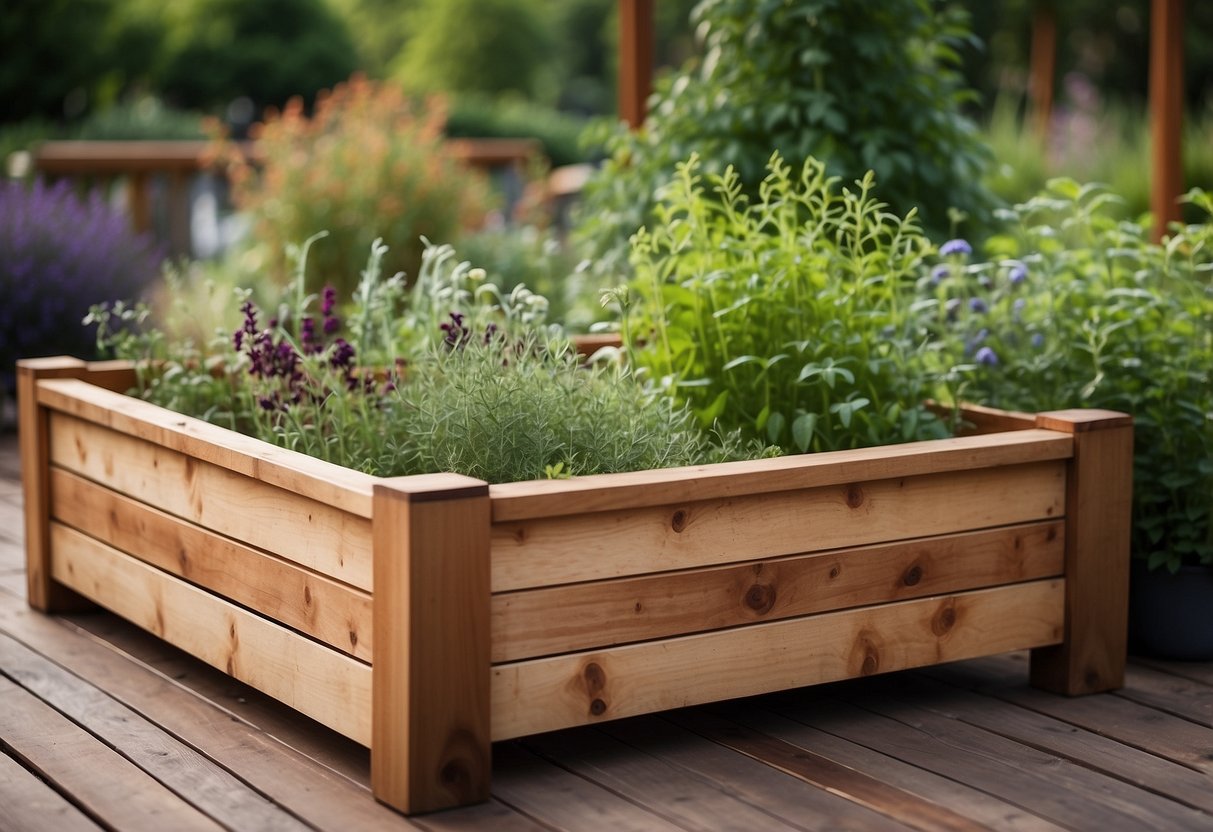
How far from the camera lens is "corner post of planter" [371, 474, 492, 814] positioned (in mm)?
2207

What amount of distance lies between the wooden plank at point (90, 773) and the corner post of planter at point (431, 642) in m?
0.29

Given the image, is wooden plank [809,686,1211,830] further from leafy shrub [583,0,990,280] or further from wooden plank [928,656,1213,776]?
leafy shrub [583,0,990,280]

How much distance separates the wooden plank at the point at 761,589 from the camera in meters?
2.38

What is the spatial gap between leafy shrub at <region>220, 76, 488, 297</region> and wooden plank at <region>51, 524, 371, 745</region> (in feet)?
8.96

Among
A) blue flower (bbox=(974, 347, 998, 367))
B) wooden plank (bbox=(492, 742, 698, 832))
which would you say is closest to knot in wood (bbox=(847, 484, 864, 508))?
wooden plank (bbox=(492, 742, 698, 832))

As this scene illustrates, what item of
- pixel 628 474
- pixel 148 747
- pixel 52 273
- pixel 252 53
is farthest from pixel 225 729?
pixel 252 53

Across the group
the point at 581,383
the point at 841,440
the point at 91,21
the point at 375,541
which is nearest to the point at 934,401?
the point at 841,440

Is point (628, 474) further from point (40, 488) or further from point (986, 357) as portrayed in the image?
point (40, 488)

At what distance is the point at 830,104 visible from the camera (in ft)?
12.3

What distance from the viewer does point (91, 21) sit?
1320 cm

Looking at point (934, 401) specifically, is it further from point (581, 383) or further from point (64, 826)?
point (64, 826)

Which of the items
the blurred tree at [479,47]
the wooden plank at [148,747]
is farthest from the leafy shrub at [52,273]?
the blurred tree at [479,47]

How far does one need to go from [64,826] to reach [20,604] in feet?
4.71

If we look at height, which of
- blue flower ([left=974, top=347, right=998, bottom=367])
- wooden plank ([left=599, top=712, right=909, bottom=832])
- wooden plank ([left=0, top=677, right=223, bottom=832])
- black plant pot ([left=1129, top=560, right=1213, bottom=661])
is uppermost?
blue flower ([left=974, top=347, right=998, bottom=367])
